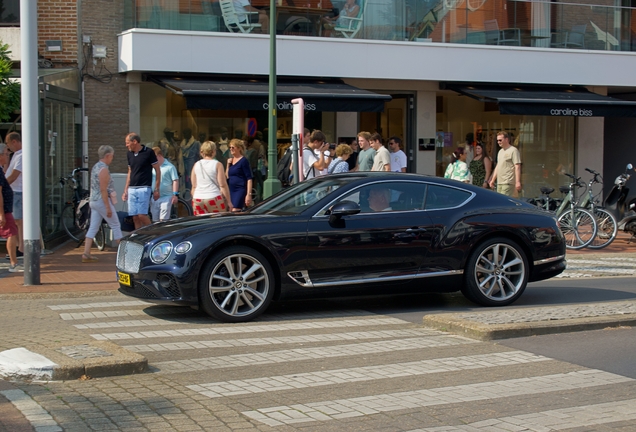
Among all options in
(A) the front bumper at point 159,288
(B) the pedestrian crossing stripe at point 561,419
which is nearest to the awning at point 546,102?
(A) the front bumper at point 159,288

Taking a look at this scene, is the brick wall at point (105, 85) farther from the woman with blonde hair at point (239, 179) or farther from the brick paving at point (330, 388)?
the brick paving at point (330, 388)

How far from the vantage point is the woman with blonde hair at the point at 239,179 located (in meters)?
13.1

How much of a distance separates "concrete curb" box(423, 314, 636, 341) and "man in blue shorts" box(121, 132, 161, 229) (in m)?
6.42

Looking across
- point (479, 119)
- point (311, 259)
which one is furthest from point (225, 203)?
point (479, 119)

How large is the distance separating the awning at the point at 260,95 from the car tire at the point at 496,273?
352 inches

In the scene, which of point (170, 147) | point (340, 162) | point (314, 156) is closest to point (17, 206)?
point (314, 156)

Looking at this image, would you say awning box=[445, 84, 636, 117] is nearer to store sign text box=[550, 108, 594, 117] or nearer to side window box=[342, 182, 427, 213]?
store sign text box=[550, 108, 594, 117]

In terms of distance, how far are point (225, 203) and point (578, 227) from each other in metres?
7.57

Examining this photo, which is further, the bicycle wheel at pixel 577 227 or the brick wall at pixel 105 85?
the brick wall at pixel 105 85

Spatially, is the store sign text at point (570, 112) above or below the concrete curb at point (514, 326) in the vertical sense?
above

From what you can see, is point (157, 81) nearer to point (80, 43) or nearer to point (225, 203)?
point (80, 43)

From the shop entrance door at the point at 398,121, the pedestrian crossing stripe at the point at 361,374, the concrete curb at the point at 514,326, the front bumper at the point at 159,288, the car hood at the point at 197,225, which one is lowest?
the pedestrian crossing stripe at the point at 361,374

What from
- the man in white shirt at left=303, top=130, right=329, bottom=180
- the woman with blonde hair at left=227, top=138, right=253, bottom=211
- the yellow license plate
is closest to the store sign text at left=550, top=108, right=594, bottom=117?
the man in white shirt at left=303, top=130, right=329, bottom=180

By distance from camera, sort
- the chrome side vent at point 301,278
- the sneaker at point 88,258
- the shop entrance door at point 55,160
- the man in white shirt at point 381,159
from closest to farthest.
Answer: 1. the chrome side vent at point 301,278
2. the sneaker at point 88,258
3. the man in white shirt at point 381,159
4. the shop entrance door at point 55,160
